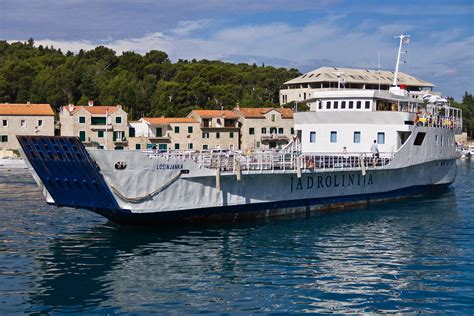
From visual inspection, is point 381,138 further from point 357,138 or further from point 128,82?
point 128,82

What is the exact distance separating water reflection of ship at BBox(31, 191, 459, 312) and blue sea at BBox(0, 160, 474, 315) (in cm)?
3

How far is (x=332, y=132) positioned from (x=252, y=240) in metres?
13.3

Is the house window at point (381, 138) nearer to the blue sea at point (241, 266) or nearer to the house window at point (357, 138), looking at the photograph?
the house window at point (357, 138)

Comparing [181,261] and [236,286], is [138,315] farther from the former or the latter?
[181,261]

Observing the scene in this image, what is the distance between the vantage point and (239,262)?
66.6 feet

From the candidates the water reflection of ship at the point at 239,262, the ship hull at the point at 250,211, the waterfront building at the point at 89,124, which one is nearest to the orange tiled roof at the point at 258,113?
the waterfront building at the point at 89,124

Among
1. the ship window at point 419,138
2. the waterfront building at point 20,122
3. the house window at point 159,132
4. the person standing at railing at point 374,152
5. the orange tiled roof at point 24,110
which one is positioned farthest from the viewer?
the house window at point 159,132

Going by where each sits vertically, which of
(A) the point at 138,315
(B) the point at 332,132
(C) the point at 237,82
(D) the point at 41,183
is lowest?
(A) the point at 138,315

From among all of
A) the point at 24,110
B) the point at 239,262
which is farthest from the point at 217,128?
the point at 239,262

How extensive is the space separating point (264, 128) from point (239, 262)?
204 ft

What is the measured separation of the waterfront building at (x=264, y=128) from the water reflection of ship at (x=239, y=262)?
52.9 meters

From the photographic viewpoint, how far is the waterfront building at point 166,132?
250ft

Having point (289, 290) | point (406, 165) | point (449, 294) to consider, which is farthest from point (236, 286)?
point (406, 165)

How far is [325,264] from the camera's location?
20.0 m
